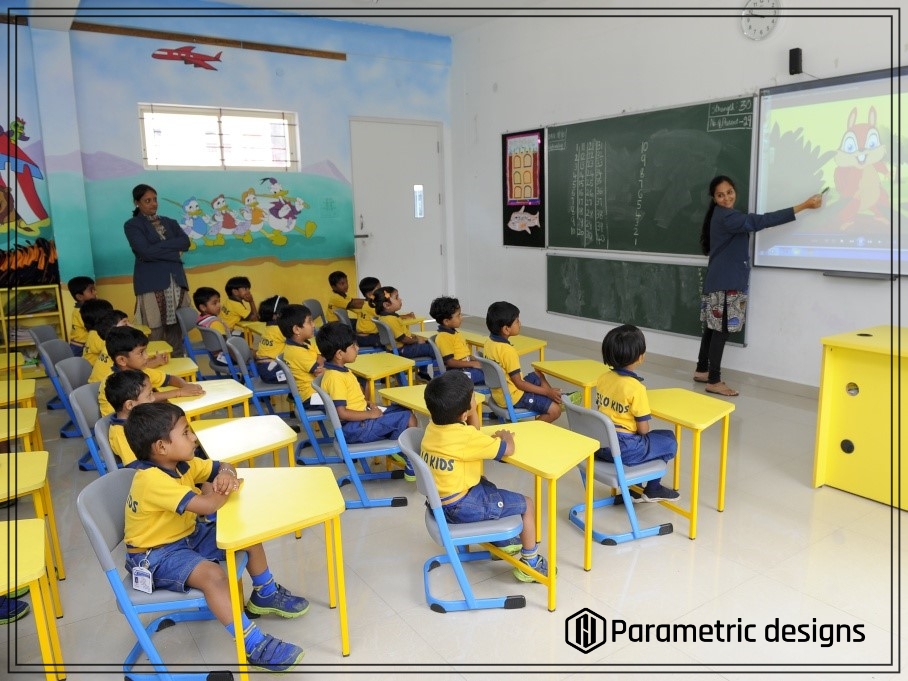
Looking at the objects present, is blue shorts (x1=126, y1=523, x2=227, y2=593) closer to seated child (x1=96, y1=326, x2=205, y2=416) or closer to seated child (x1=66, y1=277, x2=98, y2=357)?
seated child (x1=96, y1=326, x2=205, y2=416)

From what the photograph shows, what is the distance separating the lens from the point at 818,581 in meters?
2.35

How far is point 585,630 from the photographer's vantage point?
212cm

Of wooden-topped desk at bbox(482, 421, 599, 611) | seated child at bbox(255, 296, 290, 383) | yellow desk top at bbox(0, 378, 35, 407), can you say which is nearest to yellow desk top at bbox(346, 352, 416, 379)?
seated child at bbox(255, 296, 290, 383)

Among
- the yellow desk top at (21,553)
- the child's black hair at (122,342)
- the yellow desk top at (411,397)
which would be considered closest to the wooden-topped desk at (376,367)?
the yellow desk top at (411,397)

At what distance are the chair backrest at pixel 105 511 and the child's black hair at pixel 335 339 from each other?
1211 millimetres

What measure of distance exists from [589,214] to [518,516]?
432 centimetres

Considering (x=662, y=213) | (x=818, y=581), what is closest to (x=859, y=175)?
(x=662, y=213)

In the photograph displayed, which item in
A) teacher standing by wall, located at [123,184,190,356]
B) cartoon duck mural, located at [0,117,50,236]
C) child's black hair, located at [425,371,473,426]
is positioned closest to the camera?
child's black hair, located at [425,371,473,426]

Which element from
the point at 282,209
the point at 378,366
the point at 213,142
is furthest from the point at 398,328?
the point at 213,142

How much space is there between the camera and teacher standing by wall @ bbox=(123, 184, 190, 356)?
5184 millimetres

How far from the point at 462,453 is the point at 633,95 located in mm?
4371

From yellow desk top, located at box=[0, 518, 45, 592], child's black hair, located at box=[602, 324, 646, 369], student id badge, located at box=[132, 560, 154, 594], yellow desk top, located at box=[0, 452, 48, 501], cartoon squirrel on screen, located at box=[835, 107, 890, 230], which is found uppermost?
cartoon squirrel on screen, located at box=[835, 107, 890, 230]

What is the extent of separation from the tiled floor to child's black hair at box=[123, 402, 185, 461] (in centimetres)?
69

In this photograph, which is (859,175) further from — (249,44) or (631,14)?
(249,44)
